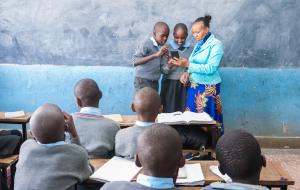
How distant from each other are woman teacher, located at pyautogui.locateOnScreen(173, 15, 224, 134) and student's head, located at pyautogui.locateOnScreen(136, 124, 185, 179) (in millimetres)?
2393

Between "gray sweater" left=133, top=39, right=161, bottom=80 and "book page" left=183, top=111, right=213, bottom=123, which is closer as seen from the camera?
"book page" left=183, top=111, right=213, bottom=123

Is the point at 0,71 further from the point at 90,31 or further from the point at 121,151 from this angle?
the point at 121,151

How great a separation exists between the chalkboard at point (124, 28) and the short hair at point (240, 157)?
132 inches

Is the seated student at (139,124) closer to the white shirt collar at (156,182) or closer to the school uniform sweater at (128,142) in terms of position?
the school uniform sweater at (128,142)

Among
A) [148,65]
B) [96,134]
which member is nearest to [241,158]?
[96,134]

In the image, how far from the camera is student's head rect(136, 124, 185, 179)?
5.92 feet

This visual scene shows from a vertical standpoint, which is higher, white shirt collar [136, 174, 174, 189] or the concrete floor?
white shirt collar [136, 174, 174, 189]

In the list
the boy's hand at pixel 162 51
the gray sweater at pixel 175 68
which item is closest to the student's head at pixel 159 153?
the boy's hand at pixel 162 51

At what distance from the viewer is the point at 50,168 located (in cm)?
234

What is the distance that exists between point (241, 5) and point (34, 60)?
2296 mm

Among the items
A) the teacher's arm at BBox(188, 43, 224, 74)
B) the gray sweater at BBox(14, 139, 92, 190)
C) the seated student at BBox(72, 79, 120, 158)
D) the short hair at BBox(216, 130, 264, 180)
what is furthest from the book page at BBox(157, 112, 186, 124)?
the short hair at BBox(216, 130, 264, 180)

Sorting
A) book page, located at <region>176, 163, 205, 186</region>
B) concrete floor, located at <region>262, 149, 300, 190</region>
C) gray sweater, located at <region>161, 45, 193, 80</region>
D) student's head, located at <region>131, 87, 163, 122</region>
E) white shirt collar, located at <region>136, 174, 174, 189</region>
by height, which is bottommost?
concrete floor, located at <region>262, 149, 300, 190</region>

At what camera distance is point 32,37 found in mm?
Result: 5293

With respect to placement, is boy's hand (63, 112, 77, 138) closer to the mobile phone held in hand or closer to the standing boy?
the standing boy
